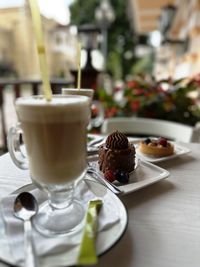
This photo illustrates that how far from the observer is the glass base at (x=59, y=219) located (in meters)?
0.47

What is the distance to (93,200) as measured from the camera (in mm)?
563

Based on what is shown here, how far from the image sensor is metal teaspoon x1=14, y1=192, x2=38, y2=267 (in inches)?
15.1

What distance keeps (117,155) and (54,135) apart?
0.83ft

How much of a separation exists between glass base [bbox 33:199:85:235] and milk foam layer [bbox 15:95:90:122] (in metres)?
0.19

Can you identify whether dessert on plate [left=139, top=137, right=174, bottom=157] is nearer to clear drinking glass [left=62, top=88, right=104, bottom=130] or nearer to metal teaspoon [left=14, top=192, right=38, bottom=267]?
clear drinking glass [left=62, top=88, right=104, bottom=130]

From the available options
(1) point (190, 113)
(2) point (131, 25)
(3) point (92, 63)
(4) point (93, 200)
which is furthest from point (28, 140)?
(2) point (131, 25)

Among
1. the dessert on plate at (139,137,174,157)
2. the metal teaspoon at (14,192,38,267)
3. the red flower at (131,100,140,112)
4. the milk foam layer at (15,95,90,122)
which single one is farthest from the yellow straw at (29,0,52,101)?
the red flower at (131,100,140,112)

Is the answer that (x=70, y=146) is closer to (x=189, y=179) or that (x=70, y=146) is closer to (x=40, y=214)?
(x=40, y=214)

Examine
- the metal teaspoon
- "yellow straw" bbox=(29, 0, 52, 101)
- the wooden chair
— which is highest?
"yellow straw" bbox=(29, 0, 52, 101)

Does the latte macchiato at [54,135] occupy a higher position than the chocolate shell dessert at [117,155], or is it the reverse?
the latte macchiato at [54,135]

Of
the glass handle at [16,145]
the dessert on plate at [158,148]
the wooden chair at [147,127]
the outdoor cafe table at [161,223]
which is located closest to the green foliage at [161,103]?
the wooden chair at [147,127]

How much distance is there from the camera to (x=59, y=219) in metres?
0.51

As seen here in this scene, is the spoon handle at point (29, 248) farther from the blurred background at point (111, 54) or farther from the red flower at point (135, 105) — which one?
the red flower at point (135, 105)

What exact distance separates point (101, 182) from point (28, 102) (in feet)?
0.98
